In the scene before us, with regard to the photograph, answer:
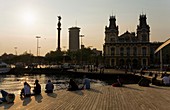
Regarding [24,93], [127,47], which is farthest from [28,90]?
[127,47]

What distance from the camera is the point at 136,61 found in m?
149

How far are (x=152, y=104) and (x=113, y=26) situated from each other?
444ft

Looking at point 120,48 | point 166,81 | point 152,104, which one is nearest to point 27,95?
point 152,104

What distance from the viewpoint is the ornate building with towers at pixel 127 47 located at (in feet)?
484

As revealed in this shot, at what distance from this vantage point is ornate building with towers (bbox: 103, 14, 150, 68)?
484 ft

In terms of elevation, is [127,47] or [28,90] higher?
[127,47]

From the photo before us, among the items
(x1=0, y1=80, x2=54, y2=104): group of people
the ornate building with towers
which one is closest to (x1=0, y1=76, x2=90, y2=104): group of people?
(x1=0, y1=80, x2=54, y2=104): group of people

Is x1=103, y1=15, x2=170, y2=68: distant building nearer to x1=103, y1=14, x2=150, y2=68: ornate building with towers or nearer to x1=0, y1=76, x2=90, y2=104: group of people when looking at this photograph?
x1=103, y1=14, x2=150, y2=68: ornate building with towers

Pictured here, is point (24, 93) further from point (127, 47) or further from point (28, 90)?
point (127, 47)

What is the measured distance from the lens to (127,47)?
489 feet

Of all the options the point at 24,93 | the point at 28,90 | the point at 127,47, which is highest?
the point at 127,47

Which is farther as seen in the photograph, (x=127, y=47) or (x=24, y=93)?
(x=127, y=47)

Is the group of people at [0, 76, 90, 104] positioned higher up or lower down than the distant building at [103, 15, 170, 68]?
lower down

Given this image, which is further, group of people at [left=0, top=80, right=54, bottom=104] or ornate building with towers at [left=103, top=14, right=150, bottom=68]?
ornate building with towers at [left=103, top=14, right=150, bottom=68]
